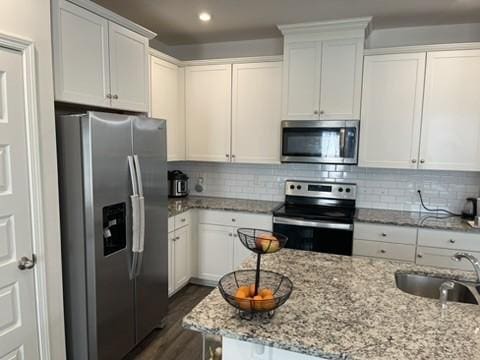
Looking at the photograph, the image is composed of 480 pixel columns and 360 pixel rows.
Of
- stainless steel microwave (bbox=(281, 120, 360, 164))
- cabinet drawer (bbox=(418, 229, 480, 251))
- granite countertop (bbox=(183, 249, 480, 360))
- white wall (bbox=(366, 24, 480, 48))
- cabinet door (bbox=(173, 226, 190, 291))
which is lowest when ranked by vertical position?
cabinet door (bbox=(173, 226, 190, 291))

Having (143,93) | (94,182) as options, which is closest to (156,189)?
(94,182)

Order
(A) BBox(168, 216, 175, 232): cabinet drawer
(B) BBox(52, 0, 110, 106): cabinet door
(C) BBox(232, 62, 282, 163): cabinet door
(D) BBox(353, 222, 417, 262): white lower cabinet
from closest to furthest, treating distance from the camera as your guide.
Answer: (B) BBox(52, 0, 110, 106): cabinet door
(D) BBox(353, 222, 417, 262): white lower cabinet
(A) BBox(168, 216, 175, 232): cabinet drawer
(C) BBox(232, 62, 282, 163): cabinet door

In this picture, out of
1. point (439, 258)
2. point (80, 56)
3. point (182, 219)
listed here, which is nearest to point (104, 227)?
point (80, 56)

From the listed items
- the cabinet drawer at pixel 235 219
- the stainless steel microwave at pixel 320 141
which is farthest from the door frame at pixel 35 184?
the stainless steel microwave at pixel 320 141

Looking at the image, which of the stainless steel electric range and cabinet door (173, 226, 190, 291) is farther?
cabinet door (173, 226, 190, 291)

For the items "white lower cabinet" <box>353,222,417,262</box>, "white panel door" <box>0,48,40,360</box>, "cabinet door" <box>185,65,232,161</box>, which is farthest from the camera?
"cabinet door" <box>185,65,232,161</box>

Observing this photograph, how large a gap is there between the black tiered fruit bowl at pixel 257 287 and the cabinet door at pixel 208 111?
89.8 inches

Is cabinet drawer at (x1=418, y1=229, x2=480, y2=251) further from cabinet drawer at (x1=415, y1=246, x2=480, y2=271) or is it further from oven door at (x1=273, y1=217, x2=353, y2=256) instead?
oven door at (x1=273, y1=217, x2=353, y2=256)

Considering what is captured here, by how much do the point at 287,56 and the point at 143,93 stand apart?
1429 mm

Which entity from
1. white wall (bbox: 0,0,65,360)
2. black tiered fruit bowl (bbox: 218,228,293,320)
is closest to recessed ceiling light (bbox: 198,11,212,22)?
white wall (bbox: 0,0,65,360)

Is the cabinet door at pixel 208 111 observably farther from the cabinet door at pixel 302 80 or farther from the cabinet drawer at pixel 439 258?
the cabinet drawer at pixel 439 258

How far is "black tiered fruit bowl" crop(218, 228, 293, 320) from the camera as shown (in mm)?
1199

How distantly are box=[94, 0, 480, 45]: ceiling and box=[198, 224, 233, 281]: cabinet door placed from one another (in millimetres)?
2029

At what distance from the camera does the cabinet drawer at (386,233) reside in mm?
2898
